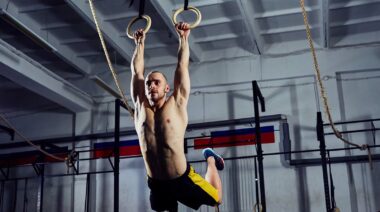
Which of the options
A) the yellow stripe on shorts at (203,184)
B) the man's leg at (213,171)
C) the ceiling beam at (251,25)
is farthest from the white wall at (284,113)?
the yellow stripe on shorts at (203,184)

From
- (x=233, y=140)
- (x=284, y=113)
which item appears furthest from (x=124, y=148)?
(x=284, y=113)

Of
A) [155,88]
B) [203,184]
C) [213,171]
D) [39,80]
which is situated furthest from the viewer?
[39,80]

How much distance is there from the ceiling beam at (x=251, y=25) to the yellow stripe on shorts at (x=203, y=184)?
3452 mm

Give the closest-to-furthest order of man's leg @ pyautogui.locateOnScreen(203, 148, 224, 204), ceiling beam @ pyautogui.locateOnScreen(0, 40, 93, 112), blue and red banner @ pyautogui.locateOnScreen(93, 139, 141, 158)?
man's leg @ pyautogui.locateOnScreen(203, 148, 224, 204) < ceiling beam @ pyautogui.locateOnScreen(0, 40, 93, 112) < blue and red banner @ pyautogui.locateOnScreen(93, 139, 141, 158)

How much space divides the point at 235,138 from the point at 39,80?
3.06 m

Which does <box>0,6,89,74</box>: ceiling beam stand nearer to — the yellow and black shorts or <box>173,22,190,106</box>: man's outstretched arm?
<box>173,22,190,106</box>: man's outstretched arm

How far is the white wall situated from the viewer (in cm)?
642

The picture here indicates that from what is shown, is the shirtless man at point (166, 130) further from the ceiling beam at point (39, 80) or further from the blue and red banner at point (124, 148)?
the blue and red banner at point (124, 148)

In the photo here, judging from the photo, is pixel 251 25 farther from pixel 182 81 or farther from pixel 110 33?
pixel 182 81

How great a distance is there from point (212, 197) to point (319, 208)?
3.82m

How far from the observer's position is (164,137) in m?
2.77

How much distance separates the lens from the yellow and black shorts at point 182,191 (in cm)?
285

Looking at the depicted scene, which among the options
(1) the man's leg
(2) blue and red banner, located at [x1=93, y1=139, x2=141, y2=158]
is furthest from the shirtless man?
(2) blue and red banner, located at [x1=93, y1=139, x2=141, y2=158]

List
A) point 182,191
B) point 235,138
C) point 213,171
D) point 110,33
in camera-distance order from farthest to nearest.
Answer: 1. point 235,138
2. point 110,33
3. point 213,171
4. point 182,191
